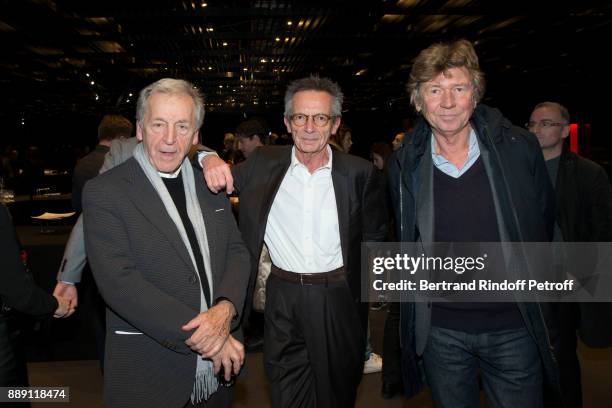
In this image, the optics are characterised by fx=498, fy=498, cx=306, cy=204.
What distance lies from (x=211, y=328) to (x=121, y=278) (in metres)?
0.34

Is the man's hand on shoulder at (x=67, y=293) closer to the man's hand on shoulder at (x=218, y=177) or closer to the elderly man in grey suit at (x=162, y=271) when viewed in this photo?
the elderly man in grey suit at (x=162, y=271)

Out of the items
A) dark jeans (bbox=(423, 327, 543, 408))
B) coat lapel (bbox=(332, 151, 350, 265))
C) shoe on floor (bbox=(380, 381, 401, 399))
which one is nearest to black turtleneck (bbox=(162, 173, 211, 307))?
coat lapel (bbox=(332, 151, 350, 265))

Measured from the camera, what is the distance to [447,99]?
2008mm

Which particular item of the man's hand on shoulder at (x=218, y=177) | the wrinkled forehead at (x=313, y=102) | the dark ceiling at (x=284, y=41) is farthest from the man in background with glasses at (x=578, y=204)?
the dark ceiling at (x=284, y=41)

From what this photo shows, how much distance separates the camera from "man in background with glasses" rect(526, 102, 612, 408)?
9.18 ft

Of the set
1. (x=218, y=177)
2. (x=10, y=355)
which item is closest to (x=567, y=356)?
(x=218, y=177)

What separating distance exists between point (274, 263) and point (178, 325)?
0.98 meters

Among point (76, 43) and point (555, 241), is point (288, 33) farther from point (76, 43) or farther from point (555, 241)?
point (555, 241)

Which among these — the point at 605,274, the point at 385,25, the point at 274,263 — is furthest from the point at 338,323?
the point at 385,25

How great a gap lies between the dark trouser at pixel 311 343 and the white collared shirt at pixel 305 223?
114mm

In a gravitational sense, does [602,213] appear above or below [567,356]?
above

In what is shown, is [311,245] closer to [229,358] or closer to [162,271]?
[229,358]

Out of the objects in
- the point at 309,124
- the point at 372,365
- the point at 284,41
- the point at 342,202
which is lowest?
the point at 372,365

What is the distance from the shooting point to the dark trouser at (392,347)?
3.28 m
